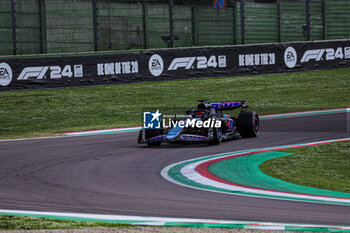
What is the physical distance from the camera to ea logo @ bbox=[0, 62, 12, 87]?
19.3 metres

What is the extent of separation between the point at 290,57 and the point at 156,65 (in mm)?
6554

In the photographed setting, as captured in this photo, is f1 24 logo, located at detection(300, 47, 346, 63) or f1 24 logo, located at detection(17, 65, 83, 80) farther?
f1 24 logo, located at detection(300, 47, 346, 63)

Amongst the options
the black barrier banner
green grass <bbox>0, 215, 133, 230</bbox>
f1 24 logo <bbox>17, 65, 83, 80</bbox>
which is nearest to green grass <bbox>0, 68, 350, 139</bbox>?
the black barrier banner

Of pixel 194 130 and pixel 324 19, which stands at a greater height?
pixel 324 19

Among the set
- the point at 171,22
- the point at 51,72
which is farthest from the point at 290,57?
the point at 51,72

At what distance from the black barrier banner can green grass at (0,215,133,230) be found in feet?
45.4

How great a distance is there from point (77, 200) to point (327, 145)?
7068 mm

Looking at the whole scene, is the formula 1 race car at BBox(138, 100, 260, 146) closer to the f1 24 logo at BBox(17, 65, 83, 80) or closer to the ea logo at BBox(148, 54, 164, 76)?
the f1 24 logo at BBox(17, 65, 83, 80)

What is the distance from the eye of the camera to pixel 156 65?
21.9 meters

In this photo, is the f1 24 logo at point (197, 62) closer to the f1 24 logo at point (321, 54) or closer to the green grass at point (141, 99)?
the green grass at point (141, 99)

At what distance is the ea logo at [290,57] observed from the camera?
2462 cm

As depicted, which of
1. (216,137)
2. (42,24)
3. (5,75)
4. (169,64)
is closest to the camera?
(216,137)

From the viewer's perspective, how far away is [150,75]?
21.8 meters

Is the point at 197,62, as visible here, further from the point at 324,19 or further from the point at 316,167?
the point at 316,167
